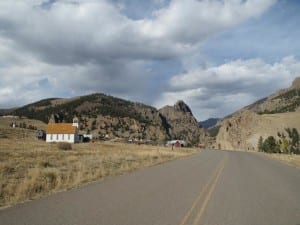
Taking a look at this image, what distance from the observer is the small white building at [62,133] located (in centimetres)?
11131

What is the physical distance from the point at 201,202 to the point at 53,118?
17474cm

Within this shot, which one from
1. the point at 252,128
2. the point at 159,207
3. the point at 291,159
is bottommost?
the point at 159,207

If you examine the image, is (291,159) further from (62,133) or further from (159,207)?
(62,133)

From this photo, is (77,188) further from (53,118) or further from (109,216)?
(53,118)

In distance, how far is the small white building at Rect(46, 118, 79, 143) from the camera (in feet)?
365

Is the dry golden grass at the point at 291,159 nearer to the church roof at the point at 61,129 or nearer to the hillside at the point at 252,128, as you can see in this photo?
the church roof at the point at 61,129

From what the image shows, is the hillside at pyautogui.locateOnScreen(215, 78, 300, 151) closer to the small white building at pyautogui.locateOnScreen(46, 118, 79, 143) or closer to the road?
the small white building at pyautogui.locateOnScreen(46, 118, 79, 143)

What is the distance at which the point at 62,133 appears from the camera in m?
112

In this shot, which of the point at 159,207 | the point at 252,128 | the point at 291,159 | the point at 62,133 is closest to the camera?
the point at 159,207

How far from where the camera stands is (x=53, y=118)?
180 meters

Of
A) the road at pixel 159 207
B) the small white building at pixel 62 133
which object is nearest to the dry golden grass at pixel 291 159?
the road at pixel 159 207

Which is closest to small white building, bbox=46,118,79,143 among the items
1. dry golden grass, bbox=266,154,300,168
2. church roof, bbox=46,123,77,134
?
church roof, bbox=46,123,77,134

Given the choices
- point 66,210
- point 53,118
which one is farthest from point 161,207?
point 53,118

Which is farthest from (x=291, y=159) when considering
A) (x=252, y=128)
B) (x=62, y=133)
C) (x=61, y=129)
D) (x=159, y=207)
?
(x=252, y=128)
